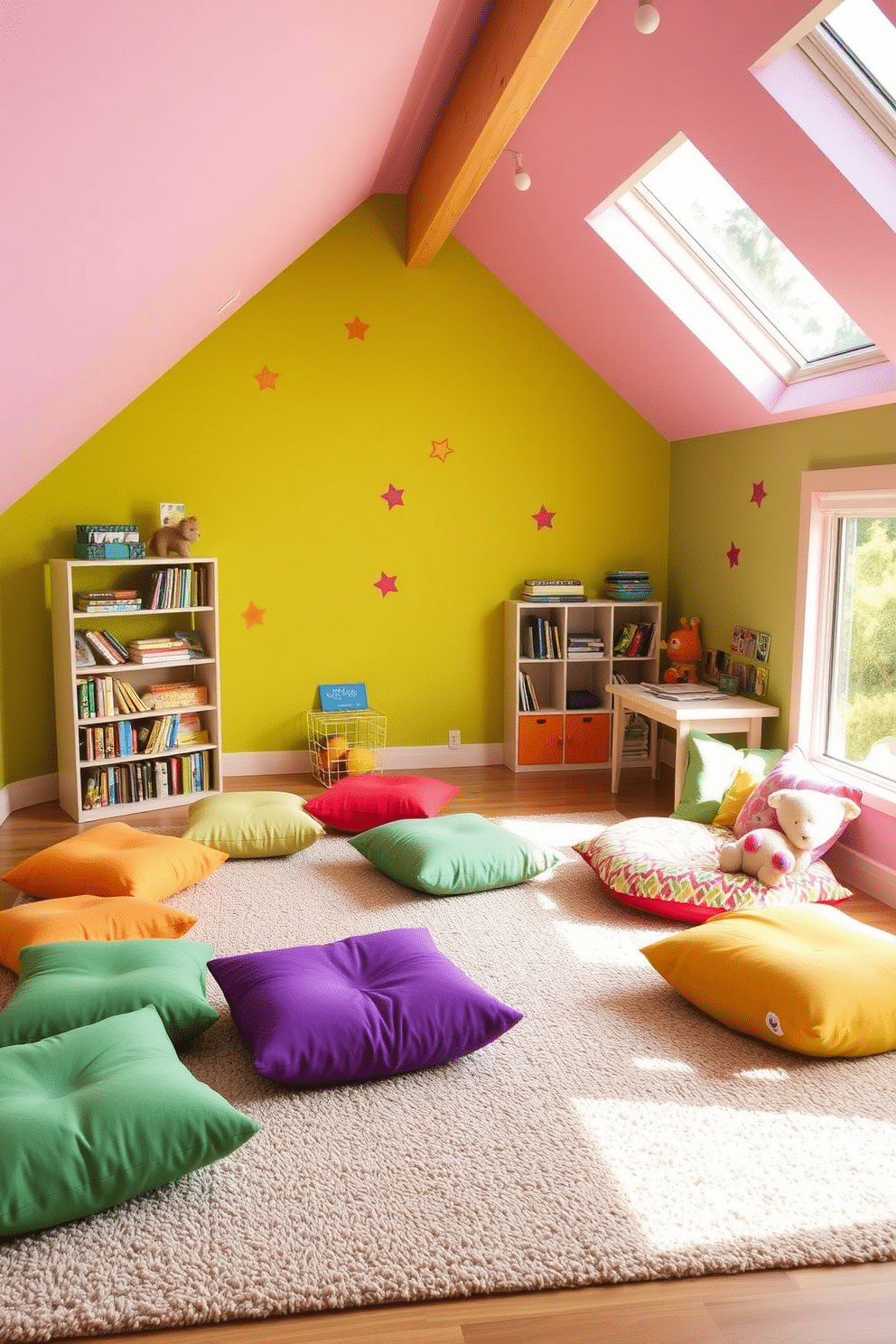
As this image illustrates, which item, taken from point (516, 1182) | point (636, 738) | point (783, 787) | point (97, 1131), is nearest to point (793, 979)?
point (516, 1182)

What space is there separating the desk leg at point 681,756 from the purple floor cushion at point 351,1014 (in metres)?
1.85

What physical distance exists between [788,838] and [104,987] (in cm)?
220

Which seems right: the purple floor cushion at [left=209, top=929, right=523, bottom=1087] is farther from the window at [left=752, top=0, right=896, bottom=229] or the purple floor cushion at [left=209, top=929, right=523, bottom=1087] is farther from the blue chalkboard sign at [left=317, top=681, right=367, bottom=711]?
the blue chalkboard sign at [left=317, top=681, right=367, bottom=711]

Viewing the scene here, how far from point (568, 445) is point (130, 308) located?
111 inches

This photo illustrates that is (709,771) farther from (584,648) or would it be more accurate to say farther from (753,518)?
(584,648)

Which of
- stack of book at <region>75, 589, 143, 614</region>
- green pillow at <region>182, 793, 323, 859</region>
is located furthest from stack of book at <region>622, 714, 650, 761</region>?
stack of book at <region>75, 589, 143, 614</region>

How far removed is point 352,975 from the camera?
2.71 meters

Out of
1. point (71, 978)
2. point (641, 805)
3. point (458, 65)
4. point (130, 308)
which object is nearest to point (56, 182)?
point (130, 308)

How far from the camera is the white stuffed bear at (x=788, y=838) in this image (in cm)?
344

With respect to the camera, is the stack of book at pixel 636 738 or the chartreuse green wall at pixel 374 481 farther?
the stack of book at pixel 636 738

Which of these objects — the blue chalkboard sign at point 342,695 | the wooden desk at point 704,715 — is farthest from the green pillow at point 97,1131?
the blue chalkboard sign at point 342,695

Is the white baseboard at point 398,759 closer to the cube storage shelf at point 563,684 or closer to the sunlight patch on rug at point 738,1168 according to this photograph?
the cube storage shelf at point 563,684

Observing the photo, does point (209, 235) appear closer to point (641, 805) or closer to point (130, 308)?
point (130, 308)

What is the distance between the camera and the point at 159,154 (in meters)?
2.37
